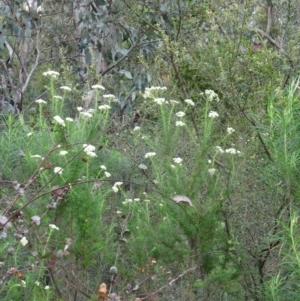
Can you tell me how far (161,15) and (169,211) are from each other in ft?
8.09

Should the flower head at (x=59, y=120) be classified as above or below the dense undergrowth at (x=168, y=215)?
above

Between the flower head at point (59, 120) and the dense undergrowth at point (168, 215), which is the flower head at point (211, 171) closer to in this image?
the dense undergrowth at point (168, 215)

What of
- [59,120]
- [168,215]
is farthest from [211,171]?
[59,120]

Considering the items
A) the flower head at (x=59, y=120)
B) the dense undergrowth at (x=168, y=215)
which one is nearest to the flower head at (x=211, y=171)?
the dense undergrowth at (x=168, y=215)

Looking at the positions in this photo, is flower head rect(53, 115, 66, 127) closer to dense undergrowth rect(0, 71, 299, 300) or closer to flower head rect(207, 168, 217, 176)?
dense undergrowth rect(0, 71, 299, 300)

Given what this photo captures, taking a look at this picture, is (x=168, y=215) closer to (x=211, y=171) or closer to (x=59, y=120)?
(x=211, y=171)

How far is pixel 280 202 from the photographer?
161 inches

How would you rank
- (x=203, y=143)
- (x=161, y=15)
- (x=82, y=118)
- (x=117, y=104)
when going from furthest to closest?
(x=117, y=104) < (x=161, y=15) < (x=82, y=118) < (x=203, y=143)

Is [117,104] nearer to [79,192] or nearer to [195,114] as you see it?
[195,114]

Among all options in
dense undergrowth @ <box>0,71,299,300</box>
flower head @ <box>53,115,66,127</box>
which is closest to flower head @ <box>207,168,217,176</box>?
dense undergrowth @ <box>0,71,299,300</box>

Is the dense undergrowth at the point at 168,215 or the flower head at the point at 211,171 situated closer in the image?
the dense undergrowth at the point at 168,215

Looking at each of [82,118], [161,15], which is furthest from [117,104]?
[82,118]

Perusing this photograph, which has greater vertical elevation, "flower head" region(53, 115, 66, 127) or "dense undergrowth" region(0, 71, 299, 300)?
"flower head" region(53, 115, 66, 127)

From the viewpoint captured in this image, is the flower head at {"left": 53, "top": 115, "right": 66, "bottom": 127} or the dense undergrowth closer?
the dense undergrowth
